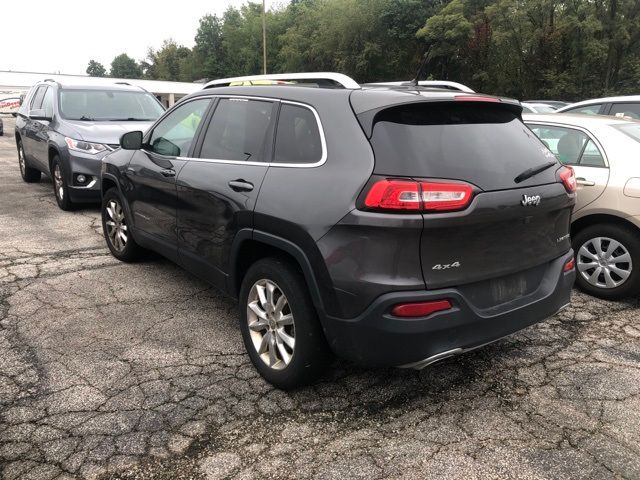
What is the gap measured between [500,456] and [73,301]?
11.6 ft

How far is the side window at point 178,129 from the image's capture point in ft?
13.5

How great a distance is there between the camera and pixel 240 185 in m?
3.32

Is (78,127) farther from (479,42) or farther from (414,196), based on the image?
(479,42)

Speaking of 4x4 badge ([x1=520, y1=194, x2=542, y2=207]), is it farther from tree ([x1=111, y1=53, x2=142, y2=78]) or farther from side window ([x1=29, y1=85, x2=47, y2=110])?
tree ([x1=111, y1=53, x2=142, y2=78])

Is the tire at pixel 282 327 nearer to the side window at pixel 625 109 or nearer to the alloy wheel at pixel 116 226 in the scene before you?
the alloy wheel at pixel 116 226

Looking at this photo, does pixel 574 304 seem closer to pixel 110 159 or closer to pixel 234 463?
pixel 234 463

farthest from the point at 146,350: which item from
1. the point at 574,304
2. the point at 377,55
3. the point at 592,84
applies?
the point at 377,55

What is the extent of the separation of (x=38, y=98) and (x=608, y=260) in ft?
29.8

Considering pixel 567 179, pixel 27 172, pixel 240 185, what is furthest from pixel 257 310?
pixel 27 172

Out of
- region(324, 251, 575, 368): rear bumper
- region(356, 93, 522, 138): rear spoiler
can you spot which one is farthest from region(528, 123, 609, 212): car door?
region(324, 251, 575, 368): rear bumper

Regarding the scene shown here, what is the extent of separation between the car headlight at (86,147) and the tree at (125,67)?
136 metres

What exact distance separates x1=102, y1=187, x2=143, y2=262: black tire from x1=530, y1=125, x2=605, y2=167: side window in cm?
386

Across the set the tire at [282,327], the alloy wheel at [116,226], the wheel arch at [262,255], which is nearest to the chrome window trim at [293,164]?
the wheel arch at [262,255]

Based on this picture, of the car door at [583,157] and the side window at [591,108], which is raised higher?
the side window at [591,108]
